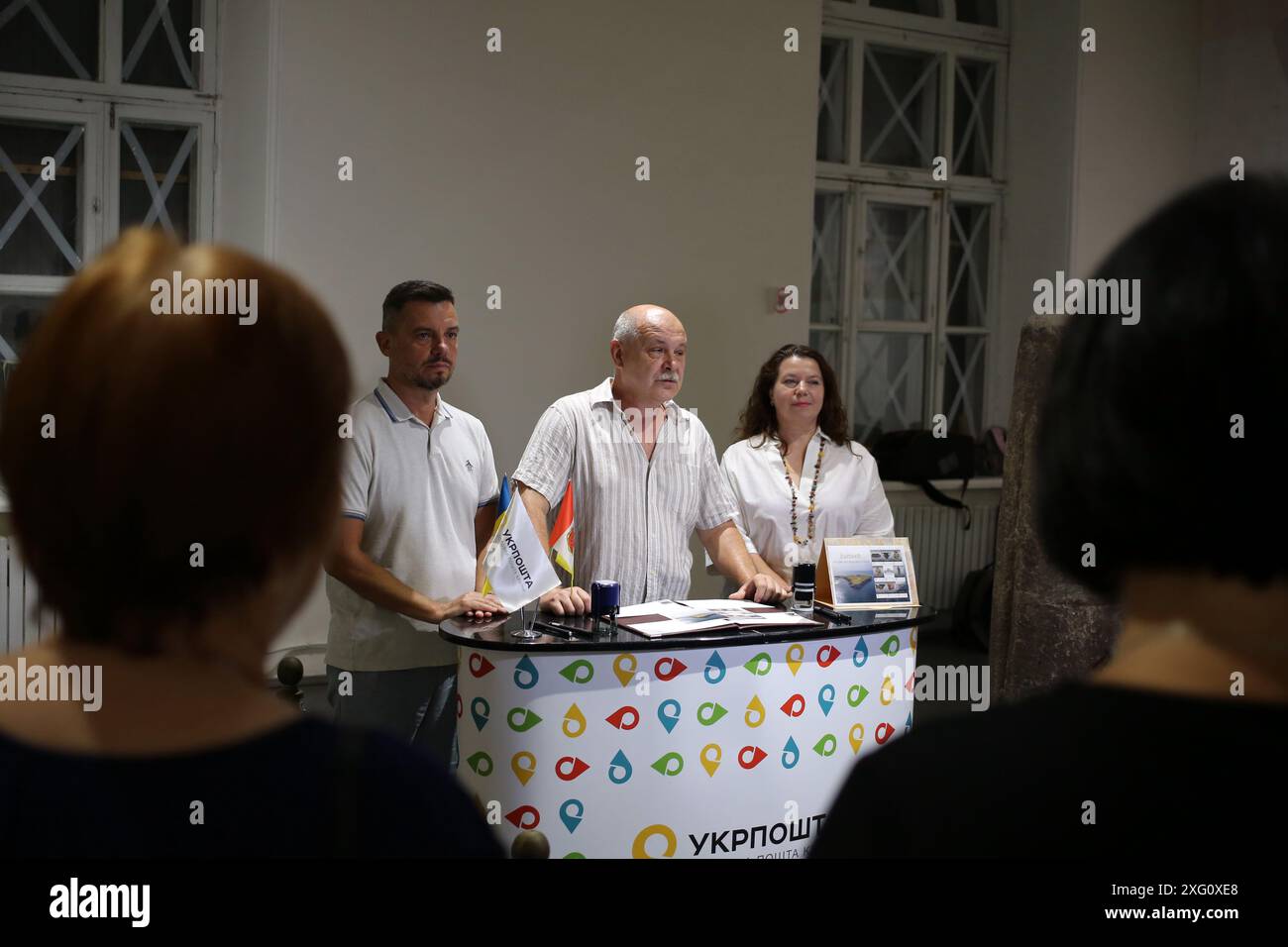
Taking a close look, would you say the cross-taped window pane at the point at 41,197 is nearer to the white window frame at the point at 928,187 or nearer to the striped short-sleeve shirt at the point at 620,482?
the striped short-sleeve shirt at the point at 620,482

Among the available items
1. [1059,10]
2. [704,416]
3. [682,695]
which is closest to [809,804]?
[682,695]

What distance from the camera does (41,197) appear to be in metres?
4.64

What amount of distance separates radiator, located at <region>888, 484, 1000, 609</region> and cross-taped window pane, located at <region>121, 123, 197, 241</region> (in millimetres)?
3880

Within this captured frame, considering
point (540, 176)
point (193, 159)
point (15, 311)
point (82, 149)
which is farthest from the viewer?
point (540, 176)

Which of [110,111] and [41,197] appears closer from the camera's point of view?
[41,197]

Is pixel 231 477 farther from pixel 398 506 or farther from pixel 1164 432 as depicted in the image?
pixel 398 506

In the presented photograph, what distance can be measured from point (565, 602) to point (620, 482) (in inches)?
19.8

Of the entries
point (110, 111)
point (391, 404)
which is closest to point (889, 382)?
point (110, 111)

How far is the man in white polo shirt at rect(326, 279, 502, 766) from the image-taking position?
9.35 ft

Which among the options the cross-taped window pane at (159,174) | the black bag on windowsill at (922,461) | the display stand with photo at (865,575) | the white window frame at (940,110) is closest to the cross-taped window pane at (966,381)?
the black bag on windowsill at (922,461)

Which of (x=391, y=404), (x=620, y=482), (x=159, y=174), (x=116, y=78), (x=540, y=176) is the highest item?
(x=116, y=78)

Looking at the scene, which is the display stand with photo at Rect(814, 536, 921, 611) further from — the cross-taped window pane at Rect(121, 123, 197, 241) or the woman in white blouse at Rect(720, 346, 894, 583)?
the cross-taped window pane at Rect(121, 123, 197, 241)

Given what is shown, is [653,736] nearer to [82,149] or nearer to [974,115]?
[82,149]

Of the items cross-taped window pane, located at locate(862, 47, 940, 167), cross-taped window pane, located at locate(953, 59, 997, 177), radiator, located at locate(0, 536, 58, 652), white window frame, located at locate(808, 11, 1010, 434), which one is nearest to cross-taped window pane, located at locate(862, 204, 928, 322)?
white window frame, located at locate(808, 11, 1010, 434)
